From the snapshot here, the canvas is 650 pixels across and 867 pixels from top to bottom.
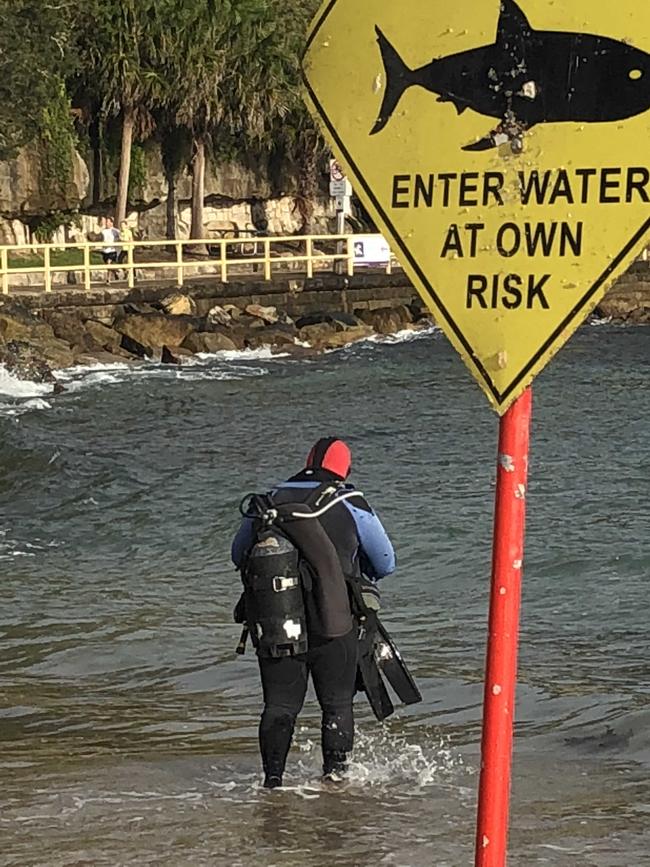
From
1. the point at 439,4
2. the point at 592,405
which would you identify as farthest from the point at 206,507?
the point at 439,4

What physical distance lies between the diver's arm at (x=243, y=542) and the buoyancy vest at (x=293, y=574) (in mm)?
59

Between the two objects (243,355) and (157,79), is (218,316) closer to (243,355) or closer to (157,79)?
(243,355)

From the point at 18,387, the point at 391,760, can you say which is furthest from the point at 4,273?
the point at 391,760

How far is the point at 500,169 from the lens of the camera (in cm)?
325

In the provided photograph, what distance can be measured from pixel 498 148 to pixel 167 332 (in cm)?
3161

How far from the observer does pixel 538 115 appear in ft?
10.5

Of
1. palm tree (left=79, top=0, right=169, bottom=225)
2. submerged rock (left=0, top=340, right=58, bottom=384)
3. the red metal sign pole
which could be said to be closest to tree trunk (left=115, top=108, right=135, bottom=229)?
palm tree (left=79, top=0, right=169, bottom=225)

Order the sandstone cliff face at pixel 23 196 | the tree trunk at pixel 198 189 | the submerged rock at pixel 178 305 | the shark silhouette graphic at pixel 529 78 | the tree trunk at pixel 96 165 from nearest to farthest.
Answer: the shark silhouette graphic at pixel 529 78 → the submerged rock at pixel 178 305 → the sandstone cliff face at pixel 23 196 → the tree trunk at pixel 198 189 → the tree trunk at pixel 96 165

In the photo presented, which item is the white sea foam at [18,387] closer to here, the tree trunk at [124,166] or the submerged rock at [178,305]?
the submerged rock at [178,305]

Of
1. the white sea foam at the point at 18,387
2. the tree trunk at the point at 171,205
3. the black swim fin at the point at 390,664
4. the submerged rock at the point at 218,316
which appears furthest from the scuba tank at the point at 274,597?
the tree trunk at the point at 171,205

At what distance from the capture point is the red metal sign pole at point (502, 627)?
10.8 feet

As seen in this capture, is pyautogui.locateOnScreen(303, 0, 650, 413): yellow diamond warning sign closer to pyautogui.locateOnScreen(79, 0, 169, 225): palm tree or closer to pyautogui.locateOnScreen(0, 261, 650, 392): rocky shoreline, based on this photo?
pyautogui.locateOnScreen(0, 261, 650, 392): rocky shoreline

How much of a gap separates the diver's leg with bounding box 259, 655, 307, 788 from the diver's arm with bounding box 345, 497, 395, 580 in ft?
1.63

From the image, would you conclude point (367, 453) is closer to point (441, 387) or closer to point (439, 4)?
point (441, 387)
